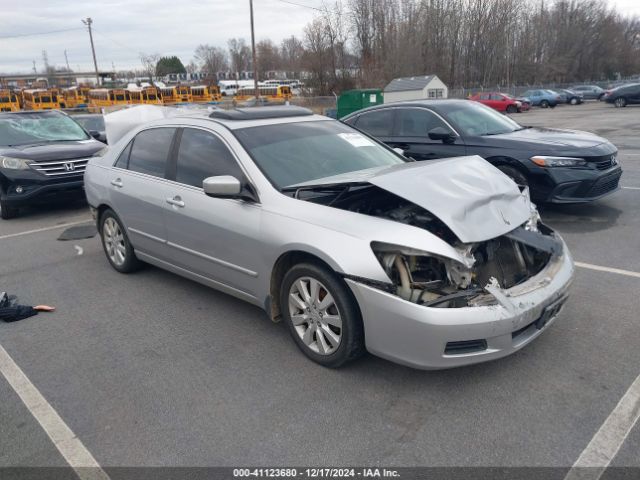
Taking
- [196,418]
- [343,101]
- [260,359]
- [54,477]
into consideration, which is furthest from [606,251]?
[343,101]

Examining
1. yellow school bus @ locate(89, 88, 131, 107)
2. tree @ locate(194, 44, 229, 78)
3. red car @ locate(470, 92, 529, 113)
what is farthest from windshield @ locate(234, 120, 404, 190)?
tree @ locate(194, 44, 229, 78)

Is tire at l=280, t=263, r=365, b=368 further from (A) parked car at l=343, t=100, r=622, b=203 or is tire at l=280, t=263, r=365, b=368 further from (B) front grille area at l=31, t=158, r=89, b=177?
(B) front grille area at l=31, t=158, r=89, b=177

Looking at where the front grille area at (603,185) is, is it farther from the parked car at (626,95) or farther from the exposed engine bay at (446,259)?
the parked car at (626,95)

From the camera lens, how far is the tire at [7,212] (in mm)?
8544

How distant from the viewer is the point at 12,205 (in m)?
8.48

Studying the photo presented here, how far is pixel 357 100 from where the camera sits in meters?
22.0

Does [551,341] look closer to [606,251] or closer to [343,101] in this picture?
[606,251]

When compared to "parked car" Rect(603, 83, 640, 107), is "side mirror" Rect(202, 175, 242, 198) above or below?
above

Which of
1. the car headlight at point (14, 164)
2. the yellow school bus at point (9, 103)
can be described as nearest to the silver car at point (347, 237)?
the car headlight at point (14, 164)

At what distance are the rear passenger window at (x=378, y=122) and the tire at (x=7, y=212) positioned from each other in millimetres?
6149

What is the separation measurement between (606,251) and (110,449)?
5.05 m

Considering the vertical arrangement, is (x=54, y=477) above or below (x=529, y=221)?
below

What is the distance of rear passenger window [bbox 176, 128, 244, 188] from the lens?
3987mm

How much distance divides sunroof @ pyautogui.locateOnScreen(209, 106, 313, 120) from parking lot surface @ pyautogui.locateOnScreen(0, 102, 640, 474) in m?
1.67
